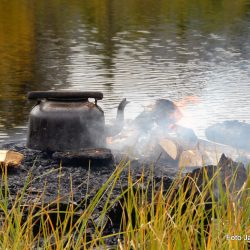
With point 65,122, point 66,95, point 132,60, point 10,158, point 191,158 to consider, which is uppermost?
point 66,95

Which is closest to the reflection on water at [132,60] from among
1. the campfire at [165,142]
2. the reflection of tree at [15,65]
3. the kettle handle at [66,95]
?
the reflection of tree at [15,65]

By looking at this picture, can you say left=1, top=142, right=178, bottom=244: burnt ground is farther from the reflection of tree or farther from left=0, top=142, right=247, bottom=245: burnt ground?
the reflection of tree

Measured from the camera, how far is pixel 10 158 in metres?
6.65

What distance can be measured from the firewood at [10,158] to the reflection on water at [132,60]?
7.18 ft

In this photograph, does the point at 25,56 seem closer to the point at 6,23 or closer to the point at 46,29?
the point at 46,29

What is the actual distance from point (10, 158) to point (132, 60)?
32.1ft

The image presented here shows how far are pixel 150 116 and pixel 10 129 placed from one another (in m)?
2.01

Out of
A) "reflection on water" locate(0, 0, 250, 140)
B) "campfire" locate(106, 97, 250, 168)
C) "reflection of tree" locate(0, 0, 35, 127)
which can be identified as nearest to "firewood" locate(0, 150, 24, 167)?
"campfire" locate(106, 97, 250, 168)

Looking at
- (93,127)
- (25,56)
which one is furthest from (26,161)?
(25,56)

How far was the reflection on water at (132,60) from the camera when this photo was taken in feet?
35.7

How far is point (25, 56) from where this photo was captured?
1700 cm

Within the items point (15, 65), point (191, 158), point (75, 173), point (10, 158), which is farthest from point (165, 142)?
point (15, 65)

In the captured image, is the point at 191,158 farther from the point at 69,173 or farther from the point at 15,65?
the point at 15,65

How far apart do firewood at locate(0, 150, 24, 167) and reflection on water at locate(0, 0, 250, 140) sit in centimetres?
219
